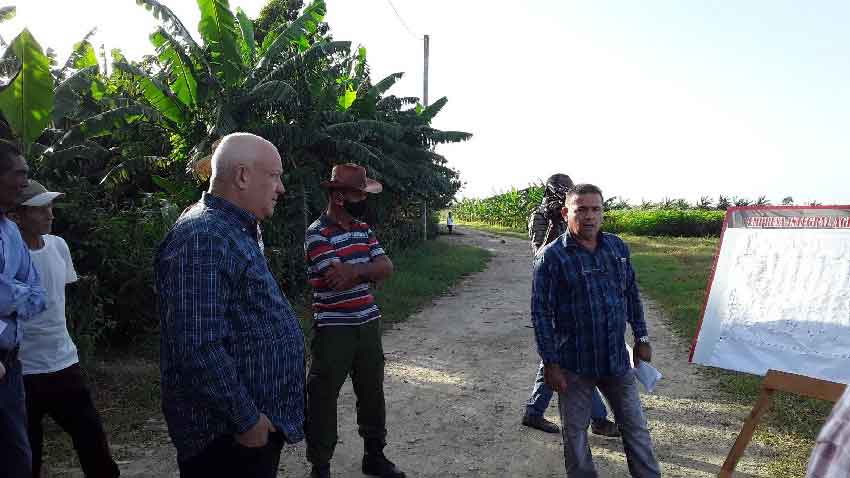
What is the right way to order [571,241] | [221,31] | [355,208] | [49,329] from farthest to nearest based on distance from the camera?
[221,31] < [355,208] < [571,241] < [49,329]

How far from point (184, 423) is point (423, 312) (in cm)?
825

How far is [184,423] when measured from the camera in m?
2.18

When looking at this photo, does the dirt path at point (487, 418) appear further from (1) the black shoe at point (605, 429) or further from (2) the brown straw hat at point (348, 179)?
(2) the brown straw hat at point (348, 179)

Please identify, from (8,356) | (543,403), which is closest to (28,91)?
(8,356)

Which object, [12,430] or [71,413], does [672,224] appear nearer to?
[71,413]

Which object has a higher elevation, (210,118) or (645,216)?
(210,118)

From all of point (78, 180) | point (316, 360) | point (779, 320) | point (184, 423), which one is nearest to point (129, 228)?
point (78, 180)

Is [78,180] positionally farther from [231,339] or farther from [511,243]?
[511,243]

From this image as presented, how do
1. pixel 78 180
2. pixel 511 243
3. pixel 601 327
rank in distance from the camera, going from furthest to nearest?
pixel 511 243 < pixel 78 180 < pixel 601 327

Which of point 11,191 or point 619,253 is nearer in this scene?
point 11,191

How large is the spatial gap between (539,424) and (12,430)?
353cm

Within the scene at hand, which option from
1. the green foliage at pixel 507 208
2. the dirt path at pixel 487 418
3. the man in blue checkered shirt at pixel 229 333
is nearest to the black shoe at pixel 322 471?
the dirt path at pixel 487 418

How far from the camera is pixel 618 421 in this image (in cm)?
Result: 351

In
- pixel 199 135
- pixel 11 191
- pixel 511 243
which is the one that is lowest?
pixel 511 243
